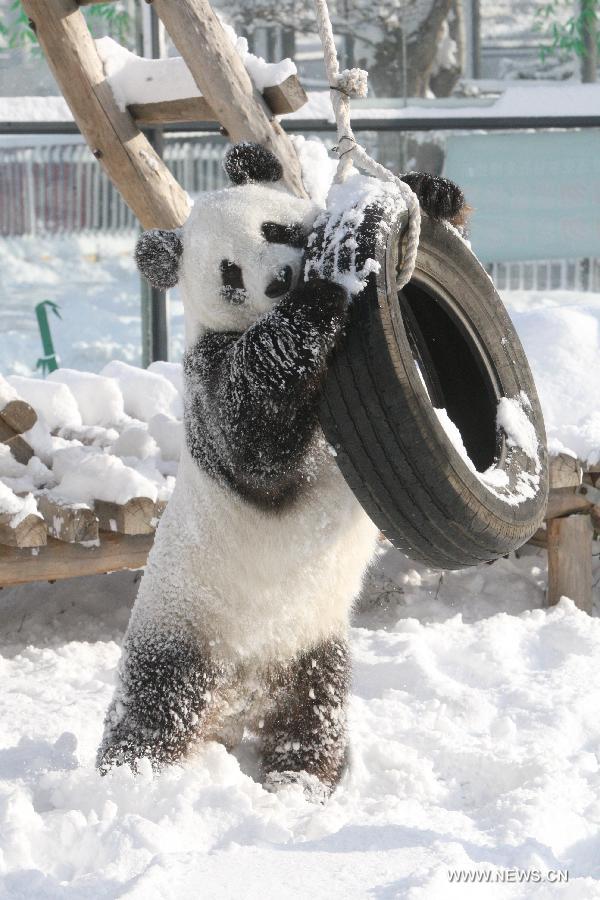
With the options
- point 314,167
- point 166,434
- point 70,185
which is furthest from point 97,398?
point 70,185

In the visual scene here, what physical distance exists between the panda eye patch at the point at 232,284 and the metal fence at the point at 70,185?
4.26 m

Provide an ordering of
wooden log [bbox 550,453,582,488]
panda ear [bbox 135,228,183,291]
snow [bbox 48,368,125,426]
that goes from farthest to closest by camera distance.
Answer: snow [bbox 48,368,125,426] → wooden log [bbox 550,453,582,488] → panda ear [bbox 135,228,183,291]

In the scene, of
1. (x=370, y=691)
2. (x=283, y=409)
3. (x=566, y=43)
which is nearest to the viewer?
(x=283, y=409)

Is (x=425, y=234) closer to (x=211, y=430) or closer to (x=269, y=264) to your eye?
(x=269, y=264)

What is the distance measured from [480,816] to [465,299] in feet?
3.82

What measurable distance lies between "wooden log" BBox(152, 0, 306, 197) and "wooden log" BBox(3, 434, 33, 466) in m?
1.28

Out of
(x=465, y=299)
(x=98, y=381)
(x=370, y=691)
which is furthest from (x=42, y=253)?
(x=465, y=299)

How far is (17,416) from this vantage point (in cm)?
385

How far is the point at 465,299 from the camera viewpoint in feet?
8.52

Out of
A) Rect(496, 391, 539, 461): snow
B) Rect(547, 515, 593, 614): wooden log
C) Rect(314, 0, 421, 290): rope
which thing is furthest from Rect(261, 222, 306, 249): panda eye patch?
Rect(547, 515, 593, 614): wooden log

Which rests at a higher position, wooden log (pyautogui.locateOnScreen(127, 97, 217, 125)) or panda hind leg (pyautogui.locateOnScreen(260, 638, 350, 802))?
wooden log (pyautogui.locateOnScreen(127, 97, 217, 125))

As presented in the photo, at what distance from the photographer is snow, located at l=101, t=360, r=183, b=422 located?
4332mm

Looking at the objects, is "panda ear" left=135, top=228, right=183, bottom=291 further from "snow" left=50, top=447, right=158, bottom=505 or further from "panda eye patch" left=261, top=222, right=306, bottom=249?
"snow" left=50, top=447, right=158, bottom=505

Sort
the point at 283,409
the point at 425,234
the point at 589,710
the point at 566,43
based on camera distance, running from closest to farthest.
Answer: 1. the point at 283,409
2. the point at 425,234
3. the point at 589,710
4. the point at 566,43
